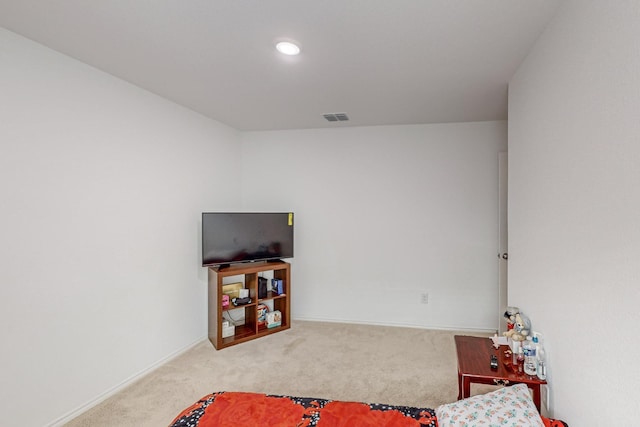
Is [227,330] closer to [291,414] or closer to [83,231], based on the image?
[83,231]

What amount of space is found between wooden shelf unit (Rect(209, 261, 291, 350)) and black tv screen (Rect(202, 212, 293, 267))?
0.40 ft

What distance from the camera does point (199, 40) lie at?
6.50 ft

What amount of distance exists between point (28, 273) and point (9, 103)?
994mm

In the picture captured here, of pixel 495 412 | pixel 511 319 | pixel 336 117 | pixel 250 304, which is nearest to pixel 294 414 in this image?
pixel 495 412

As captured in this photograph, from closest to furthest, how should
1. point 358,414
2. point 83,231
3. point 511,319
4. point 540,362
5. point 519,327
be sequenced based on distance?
point 358,414, point 540,362, point 519,327, point 511,319, point 83,231

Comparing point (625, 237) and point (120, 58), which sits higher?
point (120, 58)

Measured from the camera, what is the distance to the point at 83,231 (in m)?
2.38

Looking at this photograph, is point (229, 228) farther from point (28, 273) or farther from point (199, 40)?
point (199, 40)

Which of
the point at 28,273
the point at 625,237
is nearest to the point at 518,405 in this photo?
the point at 625,237

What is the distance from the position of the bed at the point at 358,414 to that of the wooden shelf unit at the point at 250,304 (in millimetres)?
1834

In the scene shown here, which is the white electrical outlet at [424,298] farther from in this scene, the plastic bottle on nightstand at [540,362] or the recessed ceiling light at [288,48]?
the recessed ceiling light at [288,48]

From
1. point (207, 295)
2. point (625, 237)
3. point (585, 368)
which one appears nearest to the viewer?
point (625, 237)

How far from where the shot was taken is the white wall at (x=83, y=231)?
1.98m

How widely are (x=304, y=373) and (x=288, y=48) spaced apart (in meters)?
2.50
